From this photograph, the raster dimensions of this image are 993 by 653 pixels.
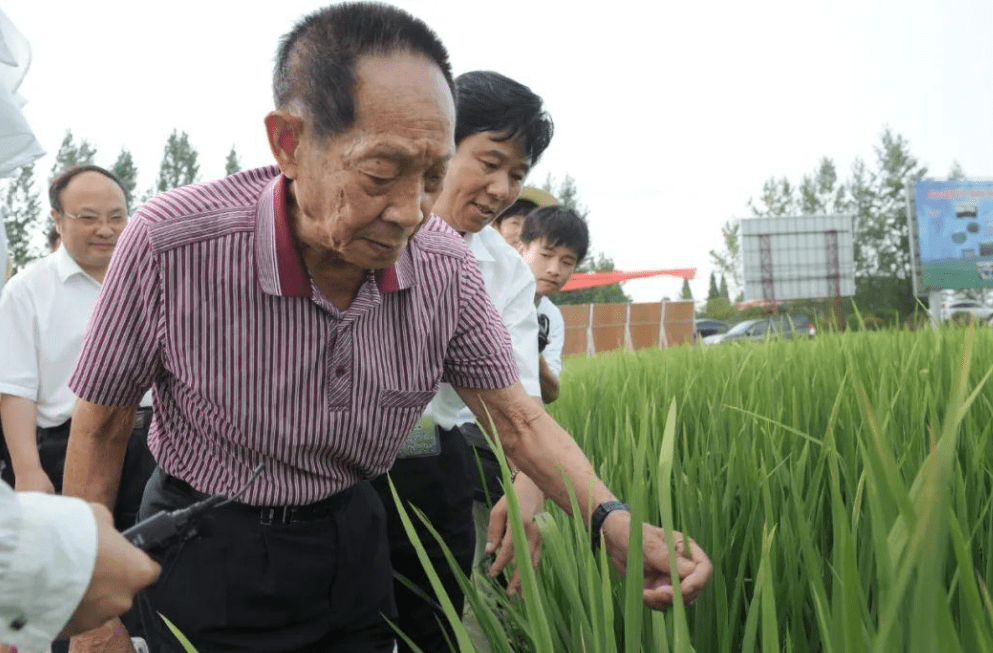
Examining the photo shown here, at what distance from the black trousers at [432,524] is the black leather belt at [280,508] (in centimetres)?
38

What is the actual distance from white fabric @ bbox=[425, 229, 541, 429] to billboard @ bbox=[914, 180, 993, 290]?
2213 cm

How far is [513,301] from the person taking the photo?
6.08 ft

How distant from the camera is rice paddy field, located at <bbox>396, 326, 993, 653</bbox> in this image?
587mm

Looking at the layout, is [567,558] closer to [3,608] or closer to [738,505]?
[738,505]

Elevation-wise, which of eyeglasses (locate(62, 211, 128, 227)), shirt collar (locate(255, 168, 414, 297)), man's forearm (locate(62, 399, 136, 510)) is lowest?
man's forearm (locate(62, 399, 136, 510))

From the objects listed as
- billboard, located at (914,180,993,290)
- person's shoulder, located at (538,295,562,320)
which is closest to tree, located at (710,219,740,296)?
billboard, located at (914,180,993,290)

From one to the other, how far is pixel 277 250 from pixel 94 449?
360 millimetres

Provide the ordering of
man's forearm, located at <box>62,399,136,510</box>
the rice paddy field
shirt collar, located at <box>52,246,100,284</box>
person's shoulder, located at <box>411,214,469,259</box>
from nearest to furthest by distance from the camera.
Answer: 1. the rice paddy field
2. man's forearm, located at <box>62,399,136,510</box>
3. person's shoulder, located at <box>411,214,469,259</box>
4. shirt collar, located at <box>52,246,100,284</box>

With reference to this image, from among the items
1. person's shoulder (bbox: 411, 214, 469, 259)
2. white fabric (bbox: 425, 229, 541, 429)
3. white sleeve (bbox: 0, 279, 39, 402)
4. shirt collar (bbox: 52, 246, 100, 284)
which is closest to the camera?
person's shoulder (bbox: 411, 214, 469, 259)

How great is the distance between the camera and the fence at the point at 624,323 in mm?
17750

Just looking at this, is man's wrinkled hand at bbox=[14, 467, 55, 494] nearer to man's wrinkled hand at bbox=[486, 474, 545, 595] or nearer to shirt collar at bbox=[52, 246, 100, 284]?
shirt collar at bbox=[52, 246, 100, 284]

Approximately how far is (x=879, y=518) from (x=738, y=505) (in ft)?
2.78

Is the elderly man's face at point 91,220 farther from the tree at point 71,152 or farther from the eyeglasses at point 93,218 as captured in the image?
the tree at point 71,152

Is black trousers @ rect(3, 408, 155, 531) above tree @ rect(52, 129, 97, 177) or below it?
below
